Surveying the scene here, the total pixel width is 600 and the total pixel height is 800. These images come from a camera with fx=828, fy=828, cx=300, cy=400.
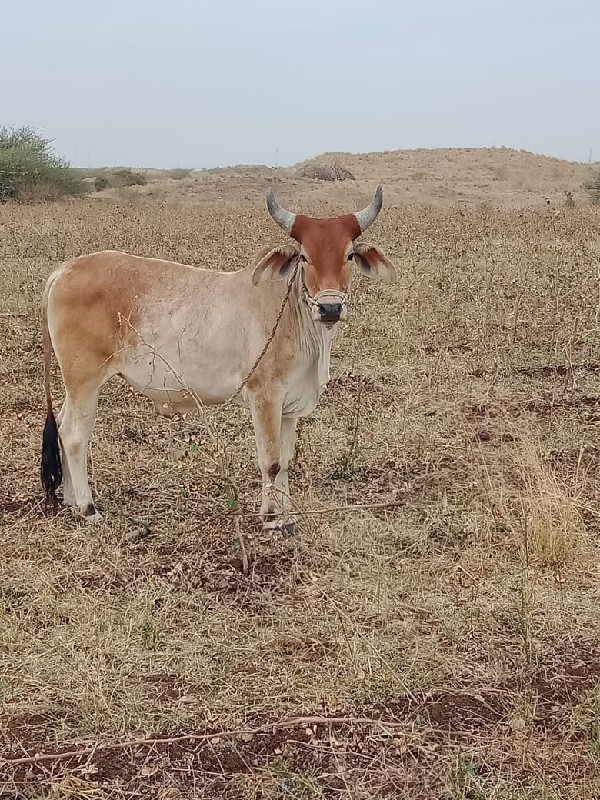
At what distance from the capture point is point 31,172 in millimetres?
22500

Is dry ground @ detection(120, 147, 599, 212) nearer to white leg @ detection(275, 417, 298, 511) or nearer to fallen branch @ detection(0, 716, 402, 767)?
white leg @ detection(275, 417, 298, 511)

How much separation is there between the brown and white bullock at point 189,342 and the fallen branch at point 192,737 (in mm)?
1556

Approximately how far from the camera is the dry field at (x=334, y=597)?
9.87 feet

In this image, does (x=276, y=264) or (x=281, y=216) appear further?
(x=276, y=264)

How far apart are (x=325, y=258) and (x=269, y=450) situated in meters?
1.17

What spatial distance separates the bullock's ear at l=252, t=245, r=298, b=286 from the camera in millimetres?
4566

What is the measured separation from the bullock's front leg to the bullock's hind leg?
100 cm

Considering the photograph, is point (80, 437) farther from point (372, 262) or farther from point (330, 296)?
point (372, 262)

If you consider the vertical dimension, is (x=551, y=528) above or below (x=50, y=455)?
below

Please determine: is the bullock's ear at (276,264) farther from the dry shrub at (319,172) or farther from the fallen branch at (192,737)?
the dry shrub at (319,172)

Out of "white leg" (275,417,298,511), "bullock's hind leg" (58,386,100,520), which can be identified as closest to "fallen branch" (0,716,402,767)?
"white leg" (275,417,298,511)

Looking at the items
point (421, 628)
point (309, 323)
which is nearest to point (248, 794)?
point (421, 628)

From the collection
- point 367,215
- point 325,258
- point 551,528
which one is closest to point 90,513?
point 325,258

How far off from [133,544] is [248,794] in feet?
6.87
